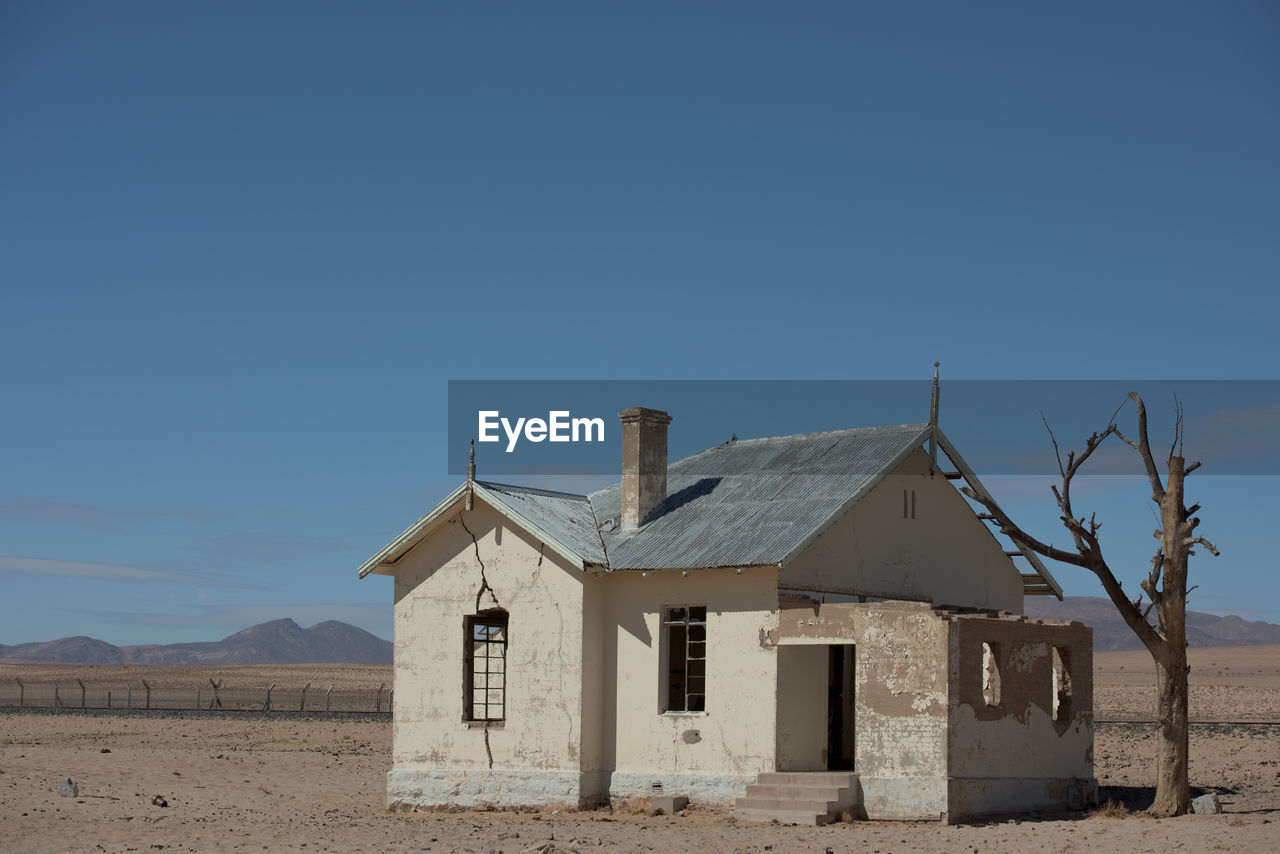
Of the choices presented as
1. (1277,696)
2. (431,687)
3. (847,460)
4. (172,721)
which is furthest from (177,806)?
(1277,696)

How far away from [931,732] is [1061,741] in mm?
3396

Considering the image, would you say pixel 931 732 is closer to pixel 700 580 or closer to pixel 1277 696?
pixel 700 580

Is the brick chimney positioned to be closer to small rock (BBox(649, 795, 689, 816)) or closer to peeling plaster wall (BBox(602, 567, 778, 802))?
peeling plaster wall (BBox(602, 567, 778, 802))

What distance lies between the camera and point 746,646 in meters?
22.0

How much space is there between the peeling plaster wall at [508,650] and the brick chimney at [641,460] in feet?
6.83

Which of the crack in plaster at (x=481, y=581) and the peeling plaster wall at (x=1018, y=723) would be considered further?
the crack in plaster at (x=481, y=581)

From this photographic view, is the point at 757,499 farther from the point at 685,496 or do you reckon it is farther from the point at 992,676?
the point at 992,676

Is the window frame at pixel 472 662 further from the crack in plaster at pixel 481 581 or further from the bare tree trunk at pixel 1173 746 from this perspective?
the bare tree trunk at pixel 1173 746

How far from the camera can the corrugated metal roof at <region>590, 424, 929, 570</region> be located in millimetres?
22469

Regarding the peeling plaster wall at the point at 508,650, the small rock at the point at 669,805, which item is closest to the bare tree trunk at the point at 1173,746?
the small rock at the point at 669,805

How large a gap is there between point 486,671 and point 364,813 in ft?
10.2

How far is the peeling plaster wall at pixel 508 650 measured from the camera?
23.2m

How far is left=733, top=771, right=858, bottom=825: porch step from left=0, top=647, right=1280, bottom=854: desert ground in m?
0.38

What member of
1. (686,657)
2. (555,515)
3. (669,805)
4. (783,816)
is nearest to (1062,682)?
(783,816)
